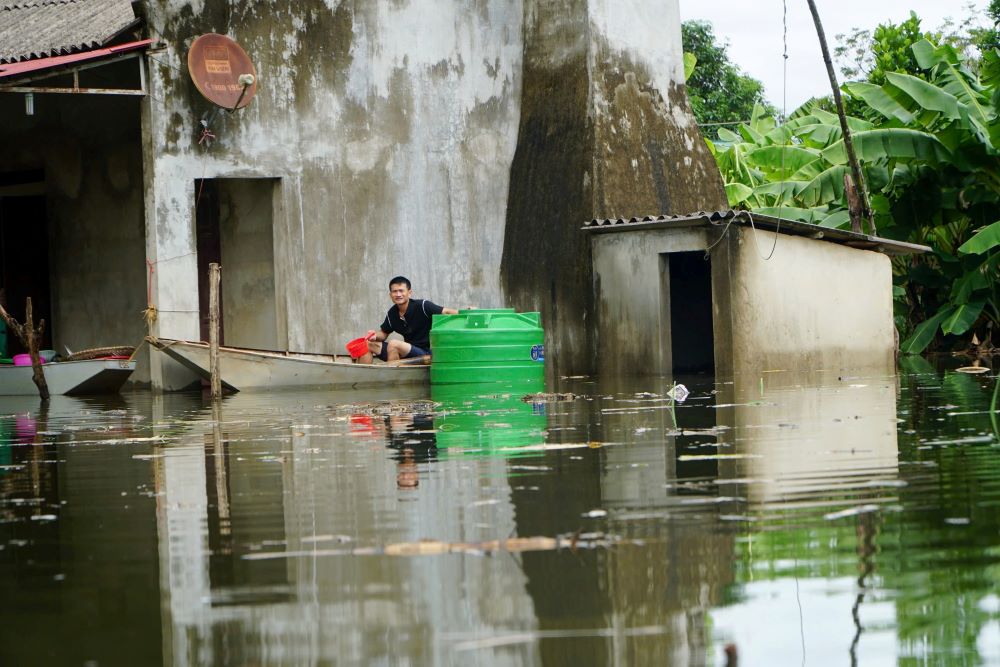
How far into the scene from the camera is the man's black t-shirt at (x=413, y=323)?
1658cm

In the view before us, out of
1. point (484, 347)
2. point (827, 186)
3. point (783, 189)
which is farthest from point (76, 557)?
point (783, 189)

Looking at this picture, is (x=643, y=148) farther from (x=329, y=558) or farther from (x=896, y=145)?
(x=329, y=558)

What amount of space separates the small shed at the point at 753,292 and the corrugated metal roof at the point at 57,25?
254 inches

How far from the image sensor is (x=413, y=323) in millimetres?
16656

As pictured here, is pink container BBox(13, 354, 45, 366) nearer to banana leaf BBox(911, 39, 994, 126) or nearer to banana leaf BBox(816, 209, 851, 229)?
banana leaf BBox(816, 209, 851, 229)

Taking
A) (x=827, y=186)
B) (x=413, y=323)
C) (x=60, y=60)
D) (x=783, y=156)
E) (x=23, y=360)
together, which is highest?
(x=60, y=60)

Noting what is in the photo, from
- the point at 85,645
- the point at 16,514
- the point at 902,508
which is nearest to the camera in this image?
the point at 85,645

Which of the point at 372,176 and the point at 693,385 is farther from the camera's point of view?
the point at 372,176

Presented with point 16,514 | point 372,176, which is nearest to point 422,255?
point 372,176

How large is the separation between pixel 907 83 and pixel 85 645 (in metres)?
18.1

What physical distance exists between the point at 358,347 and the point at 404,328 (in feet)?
2.32

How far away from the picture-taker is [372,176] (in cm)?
1783

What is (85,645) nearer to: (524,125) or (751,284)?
(751,284)

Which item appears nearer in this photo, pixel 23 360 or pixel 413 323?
pixel 23 360
